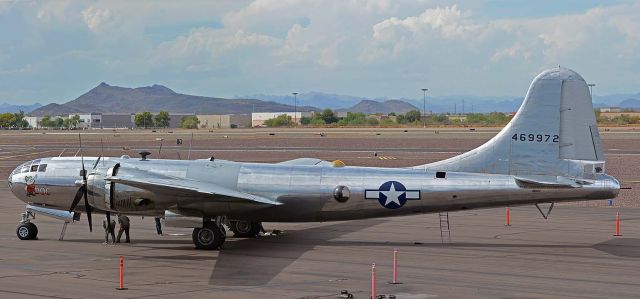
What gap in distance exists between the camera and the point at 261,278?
24281mm

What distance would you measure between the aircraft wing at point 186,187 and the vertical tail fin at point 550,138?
698cm

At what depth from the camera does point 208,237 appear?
3028 cm

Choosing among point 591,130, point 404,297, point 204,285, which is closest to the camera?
point 404,297

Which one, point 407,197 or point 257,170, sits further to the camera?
point 257,170

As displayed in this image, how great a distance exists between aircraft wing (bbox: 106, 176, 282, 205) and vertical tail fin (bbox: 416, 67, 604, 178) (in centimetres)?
698

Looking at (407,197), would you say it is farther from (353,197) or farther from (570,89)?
(570,89)

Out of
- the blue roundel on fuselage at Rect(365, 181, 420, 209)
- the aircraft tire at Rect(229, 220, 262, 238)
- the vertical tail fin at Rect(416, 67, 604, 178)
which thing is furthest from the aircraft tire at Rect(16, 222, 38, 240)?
the vertical tail fin at Rect(416, 67, 604, 178)

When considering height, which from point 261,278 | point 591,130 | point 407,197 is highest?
A: point 591,130

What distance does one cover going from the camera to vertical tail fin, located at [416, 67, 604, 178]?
2845cm

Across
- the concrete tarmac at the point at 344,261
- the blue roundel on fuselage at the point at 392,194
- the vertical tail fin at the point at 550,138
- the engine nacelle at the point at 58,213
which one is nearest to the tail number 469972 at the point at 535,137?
the vertical tail fin at the point at 550,138

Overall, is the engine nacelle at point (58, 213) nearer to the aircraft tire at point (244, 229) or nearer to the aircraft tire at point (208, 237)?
the aircraft tire at point (208, 237)

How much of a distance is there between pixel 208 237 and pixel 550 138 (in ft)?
39.9

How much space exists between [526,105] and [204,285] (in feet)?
42.5

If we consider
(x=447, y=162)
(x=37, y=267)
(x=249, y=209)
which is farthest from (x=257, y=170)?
(x=37, y=267)
